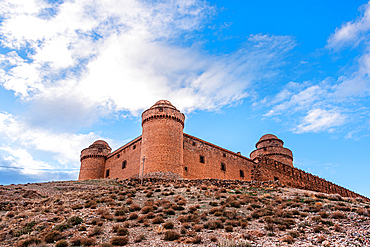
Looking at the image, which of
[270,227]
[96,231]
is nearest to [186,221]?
[270,227]

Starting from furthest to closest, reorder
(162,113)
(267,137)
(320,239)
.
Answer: (267,137), (162,113), (320,239)

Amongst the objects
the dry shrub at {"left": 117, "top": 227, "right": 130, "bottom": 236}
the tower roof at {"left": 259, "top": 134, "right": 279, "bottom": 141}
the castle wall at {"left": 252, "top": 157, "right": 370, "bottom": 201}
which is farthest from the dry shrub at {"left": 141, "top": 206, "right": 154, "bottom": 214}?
the tower roof at {"left": 259, "top": 134, "right": 279, "bottom": 141}

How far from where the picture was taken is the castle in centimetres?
2641

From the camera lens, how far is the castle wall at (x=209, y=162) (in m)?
31.0

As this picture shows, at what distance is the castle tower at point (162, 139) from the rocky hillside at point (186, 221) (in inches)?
281

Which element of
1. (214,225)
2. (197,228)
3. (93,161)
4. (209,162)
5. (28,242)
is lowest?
(28,242)

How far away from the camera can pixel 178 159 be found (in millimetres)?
27312

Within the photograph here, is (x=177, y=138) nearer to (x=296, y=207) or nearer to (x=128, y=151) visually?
(x=128, y=151)

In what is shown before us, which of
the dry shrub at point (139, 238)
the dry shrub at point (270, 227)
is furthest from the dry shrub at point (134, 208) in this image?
the dry shrub at point (270, 227)

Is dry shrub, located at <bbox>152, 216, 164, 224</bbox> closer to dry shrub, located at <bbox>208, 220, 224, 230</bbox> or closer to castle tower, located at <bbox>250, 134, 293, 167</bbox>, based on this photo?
dry shrub, located at <bbox>208, 220, 224, 230</bbox>

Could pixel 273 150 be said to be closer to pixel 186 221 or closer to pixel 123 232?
pixel 186 221

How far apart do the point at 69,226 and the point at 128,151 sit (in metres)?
22.9

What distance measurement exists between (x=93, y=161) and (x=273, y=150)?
2934 centimetres

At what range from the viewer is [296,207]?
14.3 metres
